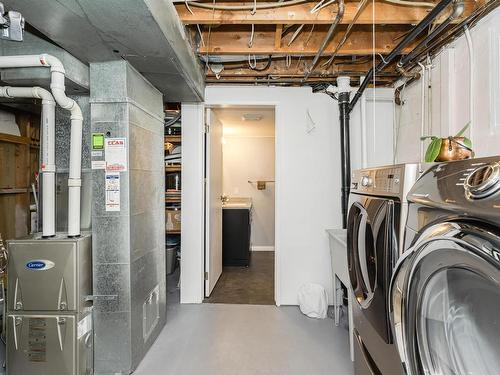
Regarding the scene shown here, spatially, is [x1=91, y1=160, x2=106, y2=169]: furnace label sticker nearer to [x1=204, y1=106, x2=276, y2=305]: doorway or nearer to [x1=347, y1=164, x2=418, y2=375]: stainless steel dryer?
[x1=204, y1=106, x2=276, y2=305]: doorway

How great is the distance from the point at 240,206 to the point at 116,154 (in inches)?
100

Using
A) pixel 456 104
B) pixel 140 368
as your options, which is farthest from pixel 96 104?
pixel 456 104

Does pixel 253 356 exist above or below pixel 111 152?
below

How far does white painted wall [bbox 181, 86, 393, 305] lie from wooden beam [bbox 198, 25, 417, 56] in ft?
2.23

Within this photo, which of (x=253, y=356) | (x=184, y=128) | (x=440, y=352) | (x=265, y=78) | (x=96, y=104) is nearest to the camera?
(x=440, y=352)

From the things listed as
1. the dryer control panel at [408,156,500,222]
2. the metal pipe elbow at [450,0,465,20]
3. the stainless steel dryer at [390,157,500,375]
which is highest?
the metal pipe elbow at [450,0,465,20]

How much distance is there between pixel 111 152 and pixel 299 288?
2179mm

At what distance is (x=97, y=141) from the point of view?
68.2 inches

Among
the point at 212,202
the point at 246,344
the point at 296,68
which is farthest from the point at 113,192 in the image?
the point at 296,68

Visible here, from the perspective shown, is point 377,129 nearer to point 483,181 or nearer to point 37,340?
point 483,181

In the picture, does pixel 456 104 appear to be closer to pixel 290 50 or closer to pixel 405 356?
pixel 290 50

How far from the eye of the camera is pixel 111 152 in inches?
67.7

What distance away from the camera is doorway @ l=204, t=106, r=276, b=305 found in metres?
2.94

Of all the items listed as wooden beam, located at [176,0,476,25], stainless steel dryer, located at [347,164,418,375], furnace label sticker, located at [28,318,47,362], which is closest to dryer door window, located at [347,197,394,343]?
stainless steel dryer, located at [347,164,418,375]
